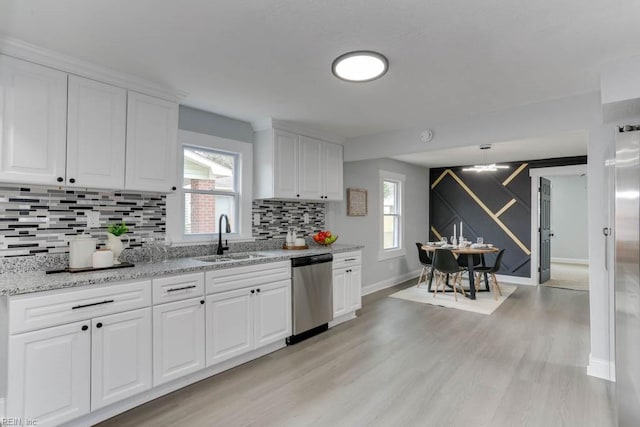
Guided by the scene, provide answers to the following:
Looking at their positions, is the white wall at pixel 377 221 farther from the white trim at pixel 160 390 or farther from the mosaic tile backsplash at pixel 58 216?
the mosaic tile backsplash at pixel 58 216

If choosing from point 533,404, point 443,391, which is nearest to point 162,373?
point 443,391

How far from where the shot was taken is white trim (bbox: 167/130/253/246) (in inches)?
124

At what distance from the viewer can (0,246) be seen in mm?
2230

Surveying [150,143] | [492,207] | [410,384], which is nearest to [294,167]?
[150,143]

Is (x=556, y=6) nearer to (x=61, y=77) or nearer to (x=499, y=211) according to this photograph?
(x=61, y=77)

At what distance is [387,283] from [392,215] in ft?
4.16

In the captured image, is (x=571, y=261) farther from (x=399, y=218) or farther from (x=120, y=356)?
(x=120, y=356)

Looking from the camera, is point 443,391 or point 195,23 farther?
point 443,391

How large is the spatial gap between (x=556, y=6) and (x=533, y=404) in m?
2.46

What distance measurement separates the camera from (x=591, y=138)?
9.34 feet

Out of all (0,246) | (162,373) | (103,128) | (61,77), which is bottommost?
(162,373)

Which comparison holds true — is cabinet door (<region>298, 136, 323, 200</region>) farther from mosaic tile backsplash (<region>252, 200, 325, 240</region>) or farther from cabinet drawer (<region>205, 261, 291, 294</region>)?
cabinet drawer (<region>205, 261, 291, 294</region>)

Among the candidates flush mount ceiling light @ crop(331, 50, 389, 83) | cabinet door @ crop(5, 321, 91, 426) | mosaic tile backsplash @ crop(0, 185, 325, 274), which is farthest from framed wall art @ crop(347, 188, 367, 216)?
cabinet door @ crop(5, 321, 91, 426)

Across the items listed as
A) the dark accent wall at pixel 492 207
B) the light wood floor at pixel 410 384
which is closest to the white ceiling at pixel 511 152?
the dark accent wall at pixel 492 207
